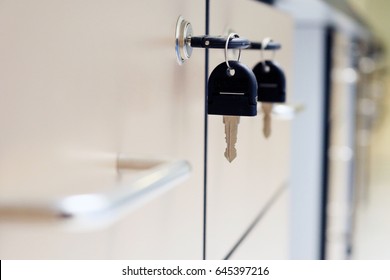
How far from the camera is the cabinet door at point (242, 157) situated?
0.58m

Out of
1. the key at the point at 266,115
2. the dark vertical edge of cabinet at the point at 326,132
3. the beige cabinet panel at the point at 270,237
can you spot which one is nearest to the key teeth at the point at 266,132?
the key at the point at 266,115

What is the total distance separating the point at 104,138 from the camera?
1.21 ft

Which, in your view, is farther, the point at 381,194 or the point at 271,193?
the point at 381,194

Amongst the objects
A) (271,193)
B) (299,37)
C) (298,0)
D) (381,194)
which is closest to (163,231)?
(271,193)

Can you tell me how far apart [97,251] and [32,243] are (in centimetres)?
7

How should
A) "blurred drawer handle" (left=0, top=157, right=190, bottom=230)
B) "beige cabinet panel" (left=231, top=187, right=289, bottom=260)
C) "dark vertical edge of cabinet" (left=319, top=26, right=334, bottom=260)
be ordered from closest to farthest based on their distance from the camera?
1. "blurred drawer handle" (left=0, top=157, right=190, bottom=230)
2. "beige cabinet panel" (left=231, top=187, right=289, bottom=260)
3. "dark vertical edge of cabinet" (left=319, top=26, right=334, bottom=260)

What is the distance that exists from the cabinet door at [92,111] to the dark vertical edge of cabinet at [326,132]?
3.37 ft

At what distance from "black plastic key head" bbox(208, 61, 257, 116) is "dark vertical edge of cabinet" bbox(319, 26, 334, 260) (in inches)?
42.7

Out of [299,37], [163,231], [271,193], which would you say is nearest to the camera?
[163,231]

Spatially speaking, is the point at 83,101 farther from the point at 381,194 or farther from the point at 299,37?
the point at 381,194

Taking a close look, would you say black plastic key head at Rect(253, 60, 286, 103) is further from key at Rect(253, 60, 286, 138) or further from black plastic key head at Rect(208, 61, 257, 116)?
black plastic key head at Rect(208, 61, 257, 116)

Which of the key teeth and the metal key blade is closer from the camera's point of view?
the metal key blade

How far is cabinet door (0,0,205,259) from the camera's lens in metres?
0.29

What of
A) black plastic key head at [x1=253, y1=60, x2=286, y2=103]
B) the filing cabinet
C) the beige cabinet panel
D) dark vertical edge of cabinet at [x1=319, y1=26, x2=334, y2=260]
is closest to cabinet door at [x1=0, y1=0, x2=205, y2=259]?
the filing cabinet
